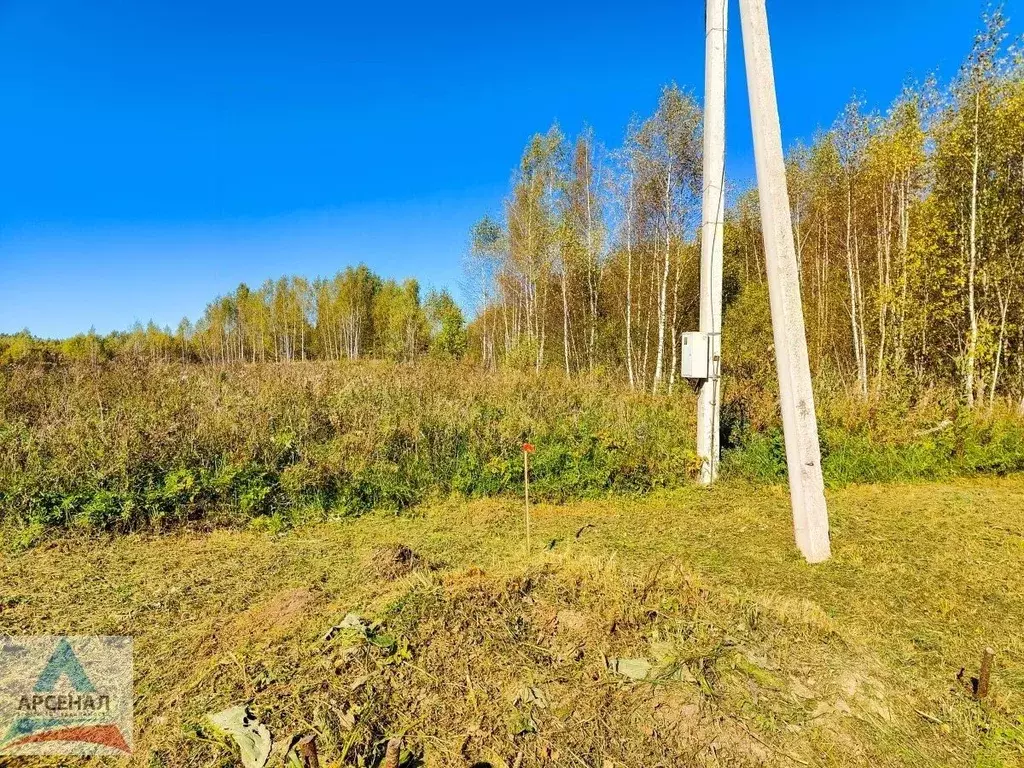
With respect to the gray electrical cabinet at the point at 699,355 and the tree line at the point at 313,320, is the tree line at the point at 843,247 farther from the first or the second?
the tree line at the point at 313,320

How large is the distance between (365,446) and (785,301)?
17.4ft

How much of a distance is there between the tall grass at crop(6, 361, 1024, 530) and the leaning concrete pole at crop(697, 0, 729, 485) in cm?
43

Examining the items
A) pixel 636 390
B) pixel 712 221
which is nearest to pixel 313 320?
pixel 636 390

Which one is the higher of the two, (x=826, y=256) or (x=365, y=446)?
A: (x=826, y=256)

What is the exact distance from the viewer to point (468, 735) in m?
2.36

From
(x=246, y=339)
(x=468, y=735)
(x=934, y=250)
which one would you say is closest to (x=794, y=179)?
(x=934, y=250)

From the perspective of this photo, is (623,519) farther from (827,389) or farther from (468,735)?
(827,389)

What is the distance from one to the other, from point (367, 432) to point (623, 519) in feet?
12.1

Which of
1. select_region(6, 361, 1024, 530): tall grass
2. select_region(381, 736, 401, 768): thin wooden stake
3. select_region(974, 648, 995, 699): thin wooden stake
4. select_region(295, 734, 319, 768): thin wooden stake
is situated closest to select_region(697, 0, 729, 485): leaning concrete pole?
select_region(6, 361, 1024, 530): tall grass

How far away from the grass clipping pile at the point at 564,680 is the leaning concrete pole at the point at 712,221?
383 cm

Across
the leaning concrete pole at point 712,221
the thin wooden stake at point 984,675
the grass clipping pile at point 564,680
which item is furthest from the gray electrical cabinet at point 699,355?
the thin wooden stake at point 984,675

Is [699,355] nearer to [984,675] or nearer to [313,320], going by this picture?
[984,675]

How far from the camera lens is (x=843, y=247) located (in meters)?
16.6

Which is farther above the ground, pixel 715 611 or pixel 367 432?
pixel 367 432
